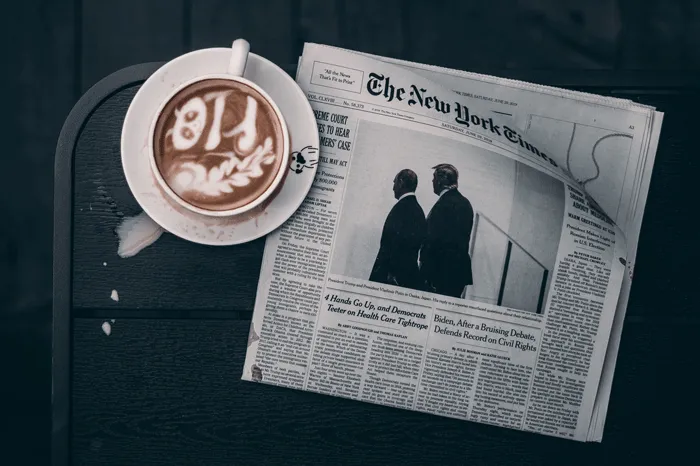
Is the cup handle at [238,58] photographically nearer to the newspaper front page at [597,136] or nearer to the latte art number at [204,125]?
the latte art number at [204,125]

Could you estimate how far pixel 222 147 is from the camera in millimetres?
Result: 479

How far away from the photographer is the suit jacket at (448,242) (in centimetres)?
52

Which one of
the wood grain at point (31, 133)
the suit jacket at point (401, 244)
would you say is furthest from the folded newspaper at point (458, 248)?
the wood grain at point (31, 133)

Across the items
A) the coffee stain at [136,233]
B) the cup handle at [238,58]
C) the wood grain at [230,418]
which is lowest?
the wood grain at [230,418]

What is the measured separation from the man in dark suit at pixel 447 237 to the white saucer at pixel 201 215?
0.35 ft

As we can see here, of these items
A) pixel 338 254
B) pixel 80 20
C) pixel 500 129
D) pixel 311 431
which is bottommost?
pixel 311 431

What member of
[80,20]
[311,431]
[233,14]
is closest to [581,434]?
[311,431]

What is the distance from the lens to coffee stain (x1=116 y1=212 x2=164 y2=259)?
0.50m

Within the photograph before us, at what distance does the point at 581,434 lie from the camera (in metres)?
0.53

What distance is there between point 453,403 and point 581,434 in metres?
0.11

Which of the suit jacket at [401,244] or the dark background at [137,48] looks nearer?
the suit jacket at [401,244]

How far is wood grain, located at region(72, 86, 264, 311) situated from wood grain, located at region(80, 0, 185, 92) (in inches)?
17.1

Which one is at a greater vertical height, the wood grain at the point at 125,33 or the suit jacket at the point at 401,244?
the wood grain at the point at 125,33

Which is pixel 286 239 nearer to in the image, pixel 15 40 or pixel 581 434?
pixel 581 434
